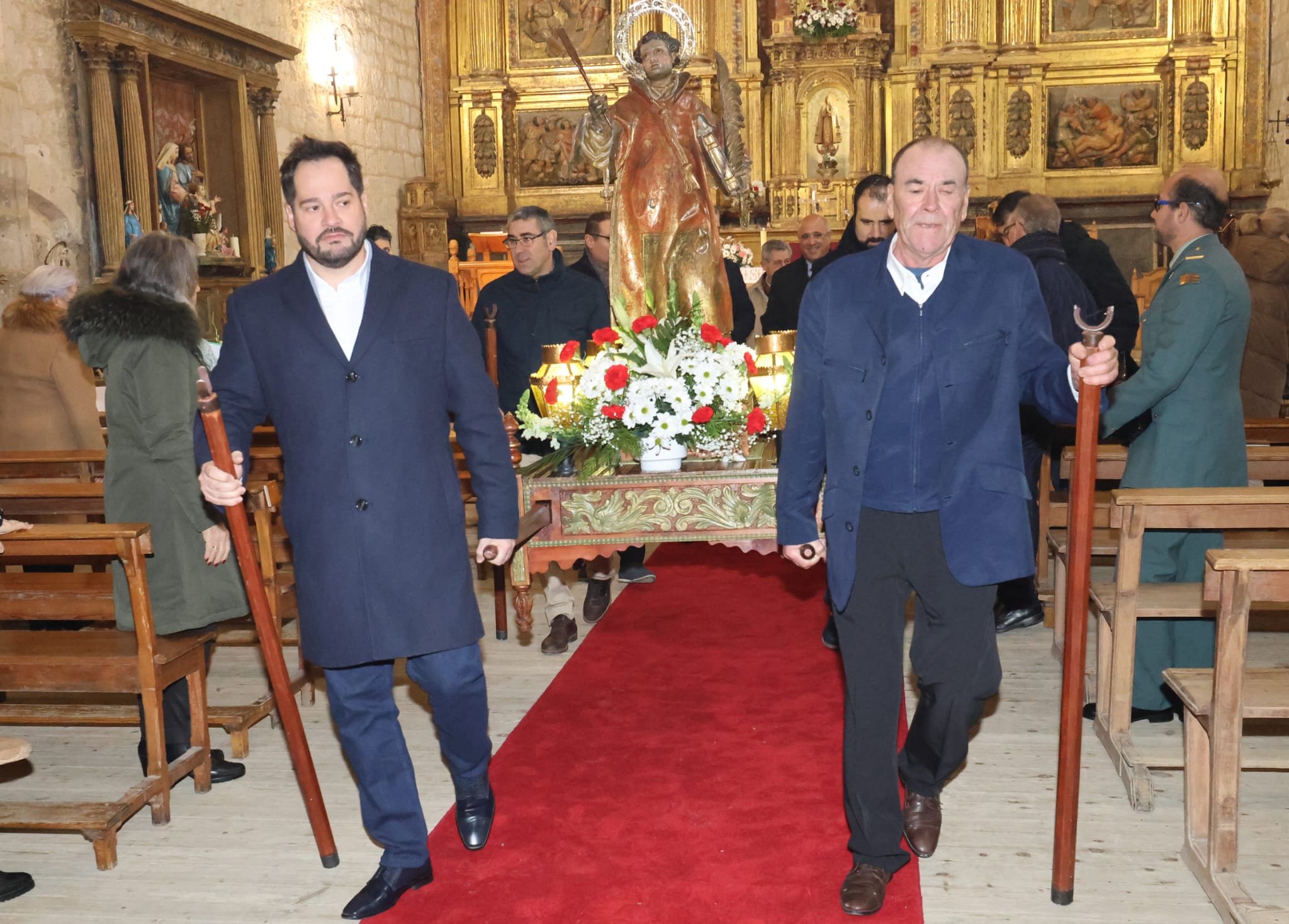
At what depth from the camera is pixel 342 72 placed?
44.7 ft

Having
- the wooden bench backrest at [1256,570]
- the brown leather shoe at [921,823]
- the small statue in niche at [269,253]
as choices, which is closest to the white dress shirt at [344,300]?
the brown leather shoe at [921,823]

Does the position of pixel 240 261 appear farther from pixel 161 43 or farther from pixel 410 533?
pixel 410 533

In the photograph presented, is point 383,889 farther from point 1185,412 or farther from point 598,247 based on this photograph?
point 598,247

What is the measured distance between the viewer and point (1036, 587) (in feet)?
19.4

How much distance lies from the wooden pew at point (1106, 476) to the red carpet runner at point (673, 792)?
40.7 inches

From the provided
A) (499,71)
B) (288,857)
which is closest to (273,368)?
(288,857)

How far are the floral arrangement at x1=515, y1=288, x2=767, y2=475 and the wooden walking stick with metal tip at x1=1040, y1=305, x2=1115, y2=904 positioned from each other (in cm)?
181

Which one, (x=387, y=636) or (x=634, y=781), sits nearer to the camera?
(x=387, y=636)

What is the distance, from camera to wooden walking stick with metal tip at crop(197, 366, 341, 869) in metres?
2.92

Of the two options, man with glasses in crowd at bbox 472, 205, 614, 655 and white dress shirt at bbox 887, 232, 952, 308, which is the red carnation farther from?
white dress shirt at bbox 887, 232, 952, 308

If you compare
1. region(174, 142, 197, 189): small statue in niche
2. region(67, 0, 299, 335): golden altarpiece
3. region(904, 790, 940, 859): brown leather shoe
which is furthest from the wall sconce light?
region(904, 790, 940, 859): brown leather shoe

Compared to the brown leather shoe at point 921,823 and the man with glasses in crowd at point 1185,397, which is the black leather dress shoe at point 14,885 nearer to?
the brown leather shoe at point 921,823

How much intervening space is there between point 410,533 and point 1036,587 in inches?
150

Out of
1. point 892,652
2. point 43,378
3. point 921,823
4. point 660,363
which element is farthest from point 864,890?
point 43,378
